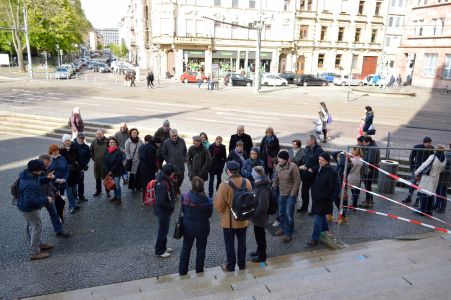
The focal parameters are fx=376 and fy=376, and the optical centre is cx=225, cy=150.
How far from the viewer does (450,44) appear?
3681 cm

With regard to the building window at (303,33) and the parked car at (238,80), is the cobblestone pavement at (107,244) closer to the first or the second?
the parked car at (238,80)

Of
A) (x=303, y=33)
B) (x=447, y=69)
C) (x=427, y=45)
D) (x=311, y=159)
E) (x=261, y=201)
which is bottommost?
(x=261, y=201)

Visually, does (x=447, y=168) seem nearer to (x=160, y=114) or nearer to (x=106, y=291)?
(x=106, y=291)

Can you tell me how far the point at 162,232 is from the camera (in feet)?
20.3

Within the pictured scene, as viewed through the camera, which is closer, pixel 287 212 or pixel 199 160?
pixel 287 212

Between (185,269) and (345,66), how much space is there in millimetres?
57074

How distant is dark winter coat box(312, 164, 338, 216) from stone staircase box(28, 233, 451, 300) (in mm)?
759

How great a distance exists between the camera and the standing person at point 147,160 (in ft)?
27.3

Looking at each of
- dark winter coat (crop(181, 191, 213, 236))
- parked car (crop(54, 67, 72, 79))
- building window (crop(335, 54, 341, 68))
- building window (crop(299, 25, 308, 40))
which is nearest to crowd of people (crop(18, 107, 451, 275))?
dark winter coat (crop(181, 191, 213, 236))

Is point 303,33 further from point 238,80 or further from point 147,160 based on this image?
point 147,160

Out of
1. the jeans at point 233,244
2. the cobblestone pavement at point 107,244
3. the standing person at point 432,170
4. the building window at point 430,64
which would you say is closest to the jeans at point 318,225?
the cobblestone pavement at point 107,244

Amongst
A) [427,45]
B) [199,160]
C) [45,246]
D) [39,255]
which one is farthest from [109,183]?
[427,45]

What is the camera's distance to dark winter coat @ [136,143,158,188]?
8.31m

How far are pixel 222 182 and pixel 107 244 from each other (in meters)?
2.52
